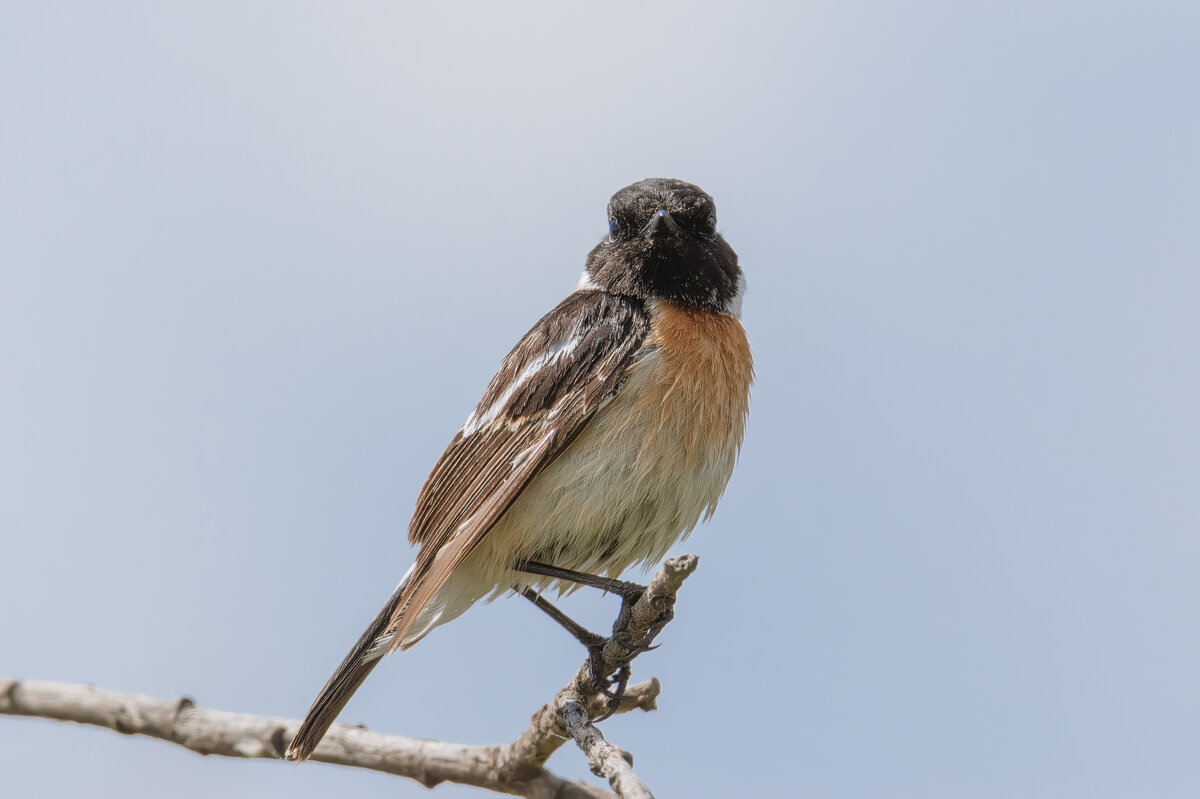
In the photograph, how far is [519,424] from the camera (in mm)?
5426

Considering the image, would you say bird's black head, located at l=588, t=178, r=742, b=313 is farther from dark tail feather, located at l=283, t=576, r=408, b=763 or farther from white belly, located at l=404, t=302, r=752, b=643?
dark tail feather, located at l=283, t=576, r=408, b=763

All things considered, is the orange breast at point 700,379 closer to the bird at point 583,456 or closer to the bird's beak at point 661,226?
the bird at point 583,456

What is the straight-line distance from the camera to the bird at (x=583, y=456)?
16.9 feet

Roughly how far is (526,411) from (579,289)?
1.25 metres

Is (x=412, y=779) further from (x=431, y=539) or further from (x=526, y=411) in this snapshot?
(x=526, y=411)

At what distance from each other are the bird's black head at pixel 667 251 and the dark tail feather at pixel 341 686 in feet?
6.39

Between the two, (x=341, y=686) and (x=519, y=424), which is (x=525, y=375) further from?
(x=341, y=686)

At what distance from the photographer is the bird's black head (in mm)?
5949

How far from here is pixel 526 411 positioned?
544 cm

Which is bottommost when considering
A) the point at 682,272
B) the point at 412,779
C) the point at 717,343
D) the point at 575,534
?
the point at 412,779

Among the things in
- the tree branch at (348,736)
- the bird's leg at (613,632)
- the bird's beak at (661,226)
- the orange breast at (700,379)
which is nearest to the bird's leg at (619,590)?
the bird's leg at (613,632)

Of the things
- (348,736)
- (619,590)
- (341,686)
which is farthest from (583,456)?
(348,736)

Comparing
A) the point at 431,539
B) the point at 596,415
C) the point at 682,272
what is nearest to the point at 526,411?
the point at 596,415

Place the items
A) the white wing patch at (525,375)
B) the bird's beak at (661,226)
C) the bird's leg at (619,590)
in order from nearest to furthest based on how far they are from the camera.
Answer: the bird's leg at (619,590)
the white wing patch at (525,375)
the bird's beak at (661,226)
